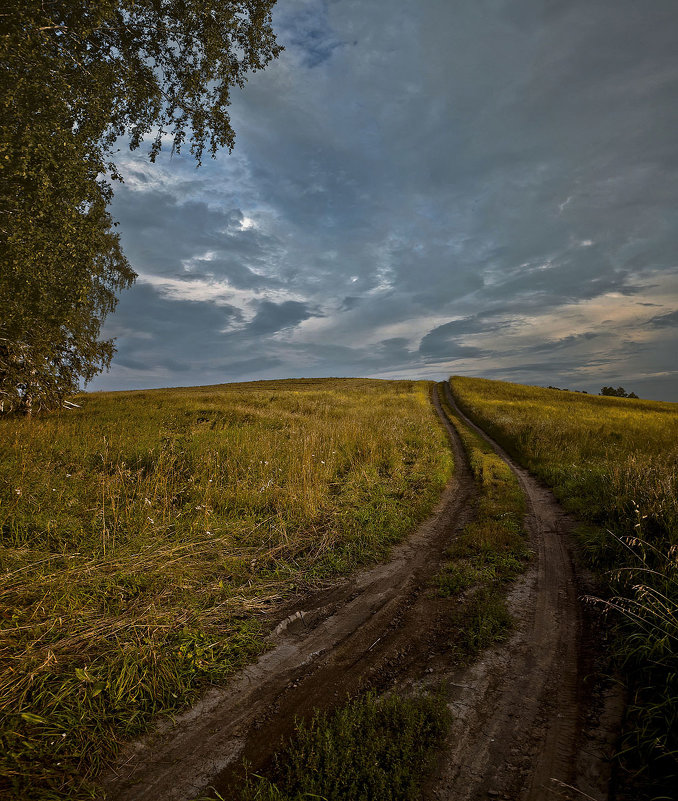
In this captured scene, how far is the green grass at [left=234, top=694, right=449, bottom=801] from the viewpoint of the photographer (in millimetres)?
2344

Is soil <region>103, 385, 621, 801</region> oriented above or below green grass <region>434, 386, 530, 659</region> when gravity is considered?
below

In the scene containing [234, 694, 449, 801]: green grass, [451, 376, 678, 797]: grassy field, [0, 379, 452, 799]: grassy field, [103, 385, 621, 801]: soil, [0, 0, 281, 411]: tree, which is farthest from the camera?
[0, 0, 281, 411]: tree

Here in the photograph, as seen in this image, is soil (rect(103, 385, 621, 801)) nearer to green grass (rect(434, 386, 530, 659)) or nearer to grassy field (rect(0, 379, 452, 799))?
green grass (rect(434, 386, 530, 659))

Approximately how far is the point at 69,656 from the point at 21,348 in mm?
13403

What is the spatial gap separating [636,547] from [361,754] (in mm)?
4916

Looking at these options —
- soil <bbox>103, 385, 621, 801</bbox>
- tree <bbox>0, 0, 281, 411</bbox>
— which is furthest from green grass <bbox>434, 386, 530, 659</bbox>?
tree <bbox>0, 0, 281, 411</bbox>

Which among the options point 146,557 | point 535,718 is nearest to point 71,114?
point 146,557

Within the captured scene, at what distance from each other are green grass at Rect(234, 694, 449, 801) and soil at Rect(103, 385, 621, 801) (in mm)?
128

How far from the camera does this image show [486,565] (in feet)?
17.8

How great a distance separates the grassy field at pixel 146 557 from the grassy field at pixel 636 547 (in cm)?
315

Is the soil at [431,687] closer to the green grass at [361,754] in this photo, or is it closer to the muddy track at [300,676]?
the muddy track at [300,676]

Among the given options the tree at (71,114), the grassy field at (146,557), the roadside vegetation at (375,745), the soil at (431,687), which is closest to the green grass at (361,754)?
the roadside vegetation at (375,745)

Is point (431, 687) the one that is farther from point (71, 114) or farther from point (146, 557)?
point (71, 114)

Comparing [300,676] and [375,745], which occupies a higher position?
[375,745]
